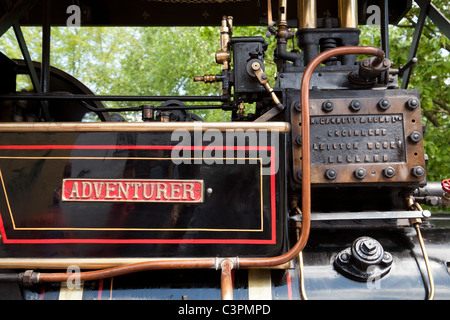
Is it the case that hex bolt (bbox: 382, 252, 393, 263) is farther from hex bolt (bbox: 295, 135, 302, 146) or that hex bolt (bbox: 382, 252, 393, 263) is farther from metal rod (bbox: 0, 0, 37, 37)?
metal rod (bbox: 0, 0, 37, 37)

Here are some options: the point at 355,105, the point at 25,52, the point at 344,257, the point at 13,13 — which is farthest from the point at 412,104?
the point at 25,52

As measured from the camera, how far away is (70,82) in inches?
132

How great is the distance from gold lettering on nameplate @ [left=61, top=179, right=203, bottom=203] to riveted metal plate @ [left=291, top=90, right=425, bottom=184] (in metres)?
0.48

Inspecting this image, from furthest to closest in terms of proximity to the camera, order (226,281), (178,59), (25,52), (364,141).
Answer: (178,59), (25,52), (364,141), (226,281)

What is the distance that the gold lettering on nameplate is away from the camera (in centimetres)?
181

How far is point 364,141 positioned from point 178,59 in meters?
8.75

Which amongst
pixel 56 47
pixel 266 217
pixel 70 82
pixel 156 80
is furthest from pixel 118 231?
pixel 56 47

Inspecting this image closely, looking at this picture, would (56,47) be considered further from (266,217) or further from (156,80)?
(266,217)

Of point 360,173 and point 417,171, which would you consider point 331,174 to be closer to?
point 360,173

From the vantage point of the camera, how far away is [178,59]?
10.2m

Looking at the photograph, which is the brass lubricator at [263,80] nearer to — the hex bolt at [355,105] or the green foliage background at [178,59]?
the hex bolt at [355,105]

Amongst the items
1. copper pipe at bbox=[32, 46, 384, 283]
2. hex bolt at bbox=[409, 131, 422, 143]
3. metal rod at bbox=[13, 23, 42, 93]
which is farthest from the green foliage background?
hex bolt at bbox=[409, 131, 422, 143]

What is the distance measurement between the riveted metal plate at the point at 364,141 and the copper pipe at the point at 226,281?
A: 485 millimetres

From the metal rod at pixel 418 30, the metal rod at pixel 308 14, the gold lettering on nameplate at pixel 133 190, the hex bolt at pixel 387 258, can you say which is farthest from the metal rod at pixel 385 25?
the gold lettering on nameplate at pixel 133 190
